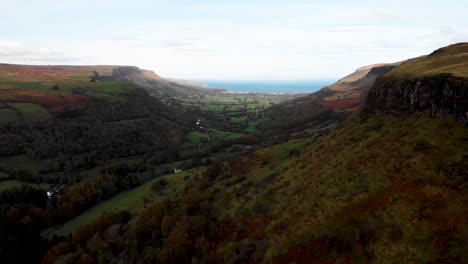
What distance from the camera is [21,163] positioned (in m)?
119

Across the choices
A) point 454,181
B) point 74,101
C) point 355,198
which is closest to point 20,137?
point 74,101

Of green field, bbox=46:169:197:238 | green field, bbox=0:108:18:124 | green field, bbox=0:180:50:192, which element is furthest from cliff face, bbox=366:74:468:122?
green field, bbox=0:108:18:124

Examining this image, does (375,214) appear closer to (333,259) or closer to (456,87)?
(333,259)

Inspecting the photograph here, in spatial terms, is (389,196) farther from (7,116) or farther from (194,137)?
(7,116)

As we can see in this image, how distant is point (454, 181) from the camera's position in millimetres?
24156

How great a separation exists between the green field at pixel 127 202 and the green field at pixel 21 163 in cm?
5383

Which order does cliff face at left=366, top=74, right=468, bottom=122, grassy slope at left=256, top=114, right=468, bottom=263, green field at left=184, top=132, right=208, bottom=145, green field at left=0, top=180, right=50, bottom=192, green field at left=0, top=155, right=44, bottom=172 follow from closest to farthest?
grassy slope at left=256, top=114, right=468, bottom=263 < cliff face at left=366, top=74, right=468, bottom=122 < green field at left=0, top=180, right=50, bottom=192 < green field at left=0, top=155, right=44, bottom=172 < green field at left=184, top=132, right=208, bottom=145

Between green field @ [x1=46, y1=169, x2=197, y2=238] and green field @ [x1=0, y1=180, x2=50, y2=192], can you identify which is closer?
green field @ [x1=46, y1=169, x2=197, y2=238]

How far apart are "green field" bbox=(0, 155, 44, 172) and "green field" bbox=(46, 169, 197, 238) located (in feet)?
177

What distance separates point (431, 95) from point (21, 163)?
156 metres

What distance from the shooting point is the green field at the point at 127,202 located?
77250 mm

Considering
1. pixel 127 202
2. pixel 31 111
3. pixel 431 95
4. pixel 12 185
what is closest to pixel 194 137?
pixel 127 202

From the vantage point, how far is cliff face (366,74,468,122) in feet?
97.9

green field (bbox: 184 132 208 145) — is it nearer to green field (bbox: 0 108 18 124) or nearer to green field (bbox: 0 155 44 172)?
green field (bbox: 0 155 44 172)
